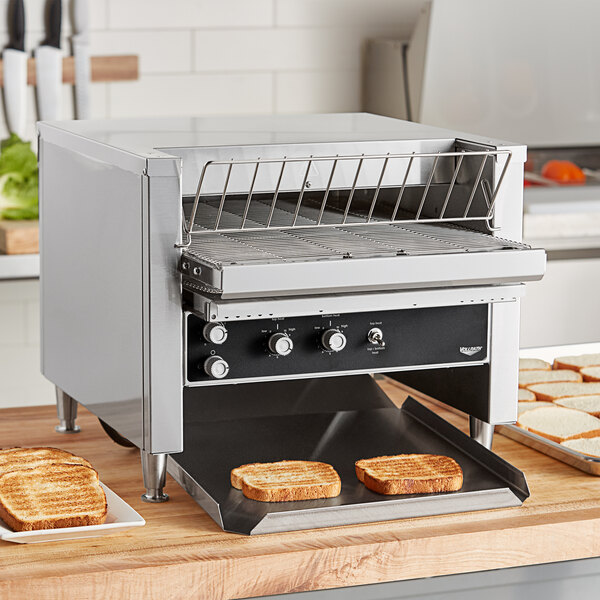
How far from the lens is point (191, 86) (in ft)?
11.5

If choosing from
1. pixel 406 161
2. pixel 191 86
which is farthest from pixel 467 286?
pixel 191 86

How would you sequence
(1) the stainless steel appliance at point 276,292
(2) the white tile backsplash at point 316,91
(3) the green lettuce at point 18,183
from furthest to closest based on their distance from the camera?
(2) the white tile backsplash at point 316,91 → (3) the green lettuce at point 18,183 → (1) the stainless steel appliance at point 276,292

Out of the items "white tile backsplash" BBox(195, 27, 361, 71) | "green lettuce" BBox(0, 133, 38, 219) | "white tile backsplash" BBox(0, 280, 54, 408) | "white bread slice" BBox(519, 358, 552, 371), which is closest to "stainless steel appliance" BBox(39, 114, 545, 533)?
"white bread slice" BBox(519, 358, 552, 371)

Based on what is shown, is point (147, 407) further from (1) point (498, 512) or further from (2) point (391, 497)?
(1) point (498, 512)

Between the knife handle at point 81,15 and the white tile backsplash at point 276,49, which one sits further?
the white tile backsplash at point 276,49

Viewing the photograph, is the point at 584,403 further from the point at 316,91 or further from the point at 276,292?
the point at 316,91

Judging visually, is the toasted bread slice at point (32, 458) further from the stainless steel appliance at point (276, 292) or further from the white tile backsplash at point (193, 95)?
the white tile backsplash at point (193, 95)

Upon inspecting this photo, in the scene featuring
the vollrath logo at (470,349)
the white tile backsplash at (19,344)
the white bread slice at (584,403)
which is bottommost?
the white tile backsplash at (19,344)

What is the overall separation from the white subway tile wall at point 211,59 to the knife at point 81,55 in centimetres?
4

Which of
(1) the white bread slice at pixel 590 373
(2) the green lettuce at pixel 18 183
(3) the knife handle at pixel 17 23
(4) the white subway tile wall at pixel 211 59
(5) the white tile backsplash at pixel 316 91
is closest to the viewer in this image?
(1) the white bread slice at pixel 590 373

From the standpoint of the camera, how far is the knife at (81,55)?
329 cm

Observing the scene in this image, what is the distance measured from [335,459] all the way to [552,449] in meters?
0.31

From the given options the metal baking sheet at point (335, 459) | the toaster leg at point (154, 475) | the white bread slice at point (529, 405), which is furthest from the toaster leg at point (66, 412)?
the white bread slice at point (529, 405)

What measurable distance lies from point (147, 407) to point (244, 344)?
0.14m
